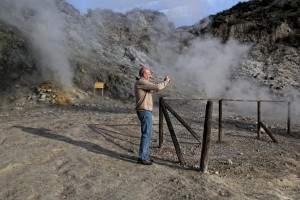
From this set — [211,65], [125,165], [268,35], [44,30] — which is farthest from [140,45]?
[125,165]

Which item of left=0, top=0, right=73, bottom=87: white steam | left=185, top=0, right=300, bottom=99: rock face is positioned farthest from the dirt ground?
left=185, top=0, right=300, bottom=99: rock face

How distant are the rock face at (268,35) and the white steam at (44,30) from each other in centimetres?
835

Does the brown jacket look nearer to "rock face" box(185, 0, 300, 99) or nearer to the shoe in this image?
the shoe

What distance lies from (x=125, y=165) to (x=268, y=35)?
2075 cm

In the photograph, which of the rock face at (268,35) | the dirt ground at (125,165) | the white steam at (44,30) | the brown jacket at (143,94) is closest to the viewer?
the dirt ground at (125,165)

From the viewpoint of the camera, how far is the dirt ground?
5062 mm

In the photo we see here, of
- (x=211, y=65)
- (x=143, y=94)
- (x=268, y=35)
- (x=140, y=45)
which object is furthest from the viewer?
(x=268, y=35)

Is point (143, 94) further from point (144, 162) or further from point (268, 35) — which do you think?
point (268, 35)

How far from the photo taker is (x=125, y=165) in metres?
6.06

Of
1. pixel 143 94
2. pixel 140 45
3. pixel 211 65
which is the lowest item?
pixel 143 94

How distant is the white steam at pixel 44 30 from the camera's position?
15.8 m

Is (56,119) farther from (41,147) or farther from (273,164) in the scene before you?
(273,164)

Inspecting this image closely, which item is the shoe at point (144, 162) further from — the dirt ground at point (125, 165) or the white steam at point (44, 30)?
the white steam at point (44, 30)

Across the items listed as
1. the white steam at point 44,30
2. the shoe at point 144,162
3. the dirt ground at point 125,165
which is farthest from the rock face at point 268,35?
the shoe at point 144,162
